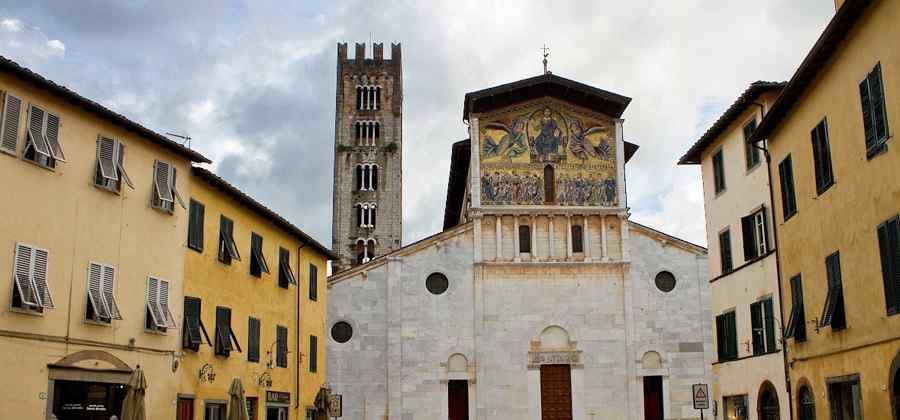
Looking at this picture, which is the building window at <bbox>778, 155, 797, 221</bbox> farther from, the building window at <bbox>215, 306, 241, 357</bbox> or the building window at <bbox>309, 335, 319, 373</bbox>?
the building window at <bbox>309, 335, 319, 373</bbox>

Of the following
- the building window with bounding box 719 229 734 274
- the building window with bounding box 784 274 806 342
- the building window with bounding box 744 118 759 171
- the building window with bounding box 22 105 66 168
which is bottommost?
the building window with bounding box 784 274 806 342

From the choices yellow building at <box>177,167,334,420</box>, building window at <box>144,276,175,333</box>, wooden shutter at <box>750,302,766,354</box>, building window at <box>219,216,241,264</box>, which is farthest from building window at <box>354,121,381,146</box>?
building window at <box>144,276,175,333</box>

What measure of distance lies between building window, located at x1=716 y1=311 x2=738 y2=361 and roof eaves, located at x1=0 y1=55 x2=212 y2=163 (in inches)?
580

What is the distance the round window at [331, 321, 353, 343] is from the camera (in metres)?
42.9

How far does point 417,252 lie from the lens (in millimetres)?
44031

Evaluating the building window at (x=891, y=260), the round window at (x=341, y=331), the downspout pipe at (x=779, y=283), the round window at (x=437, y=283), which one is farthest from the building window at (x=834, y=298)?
the round window at (x=341, y=331)

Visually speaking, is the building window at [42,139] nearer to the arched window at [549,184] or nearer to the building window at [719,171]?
the building window at [719,171]

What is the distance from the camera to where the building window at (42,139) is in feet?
59.2

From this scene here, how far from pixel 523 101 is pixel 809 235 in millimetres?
26588

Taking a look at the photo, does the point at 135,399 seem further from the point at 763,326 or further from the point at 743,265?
the point at 743,265

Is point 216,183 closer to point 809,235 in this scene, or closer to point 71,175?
point 71,175

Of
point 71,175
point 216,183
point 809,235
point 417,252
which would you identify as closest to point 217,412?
point 216,183

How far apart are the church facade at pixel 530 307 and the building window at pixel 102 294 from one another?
74.3 ft

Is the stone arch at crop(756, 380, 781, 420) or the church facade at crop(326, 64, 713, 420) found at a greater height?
the church facade at crop(326, 64, 713, 420)
